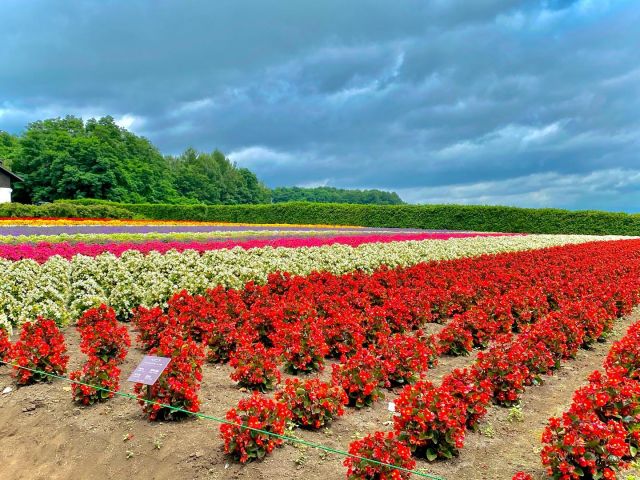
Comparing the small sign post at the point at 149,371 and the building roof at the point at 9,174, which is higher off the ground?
the building roof at the point at 9,174

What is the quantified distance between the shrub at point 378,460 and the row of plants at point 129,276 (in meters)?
5.94

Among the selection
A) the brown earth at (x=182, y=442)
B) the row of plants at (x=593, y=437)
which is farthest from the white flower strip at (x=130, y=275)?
the row of plants at (x=593, y=437)

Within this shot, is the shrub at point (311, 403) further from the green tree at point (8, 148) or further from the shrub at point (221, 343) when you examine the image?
the green tree at point (8, 148)

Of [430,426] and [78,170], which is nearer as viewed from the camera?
[430,426]

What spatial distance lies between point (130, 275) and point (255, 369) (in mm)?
5062

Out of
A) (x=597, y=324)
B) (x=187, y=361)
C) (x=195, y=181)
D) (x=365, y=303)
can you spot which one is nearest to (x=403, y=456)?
(x=187, y=361)

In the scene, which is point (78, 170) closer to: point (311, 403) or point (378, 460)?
point (311, 403)

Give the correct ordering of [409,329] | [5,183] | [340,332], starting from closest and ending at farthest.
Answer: [340,332]
[409,329]
[5,183]

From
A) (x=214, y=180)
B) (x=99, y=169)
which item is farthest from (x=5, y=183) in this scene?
(x=214, y=180)

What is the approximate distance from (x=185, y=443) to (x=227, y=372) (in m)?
1.82

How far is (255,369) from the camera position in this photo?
5.57 meters

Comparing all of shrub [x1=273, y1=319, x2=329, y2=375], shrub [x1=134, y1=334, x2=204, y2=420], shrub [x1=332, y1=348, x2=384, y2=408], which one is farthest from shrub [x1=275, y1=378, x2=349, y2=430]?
shrub [x1=273, y1=319, x2=329, y2=375]

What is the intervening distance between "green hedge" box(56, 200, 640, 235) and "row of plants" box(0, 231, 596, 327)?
28025 mm

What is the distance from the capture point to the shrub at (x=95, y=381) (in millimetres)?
5441
